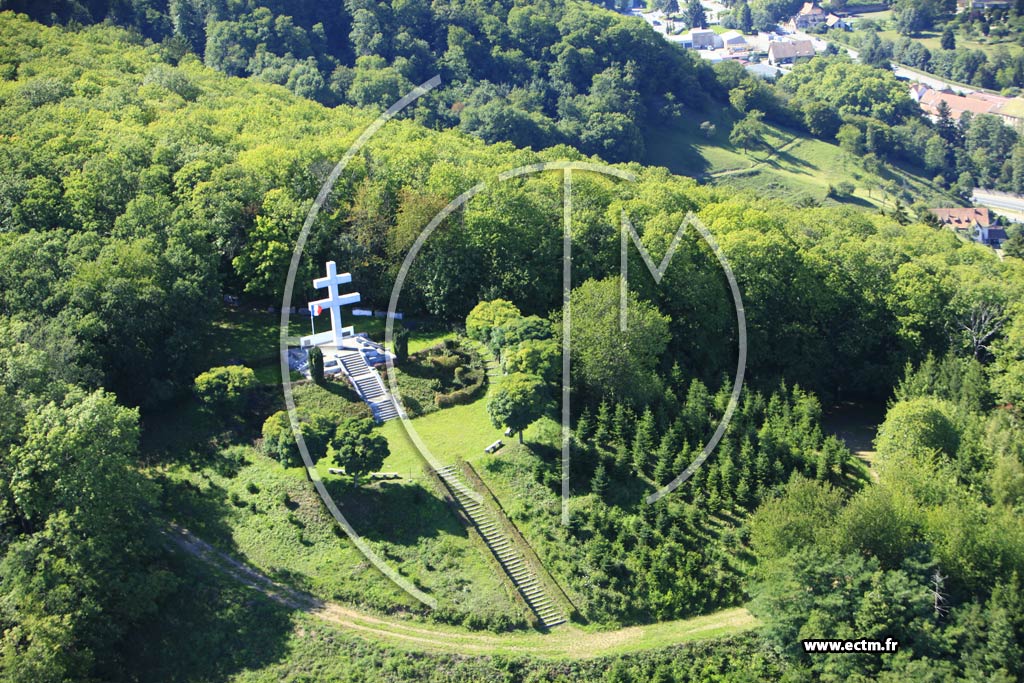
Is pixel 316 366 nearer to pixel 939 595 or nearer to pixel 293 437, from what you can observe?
pixel 293 437

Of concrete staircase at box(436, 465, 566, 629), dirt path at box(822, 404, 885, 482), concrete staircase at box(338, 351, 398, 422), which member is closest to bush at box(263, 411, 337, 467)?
concrete staircase at box(338, 351, 398, 422)

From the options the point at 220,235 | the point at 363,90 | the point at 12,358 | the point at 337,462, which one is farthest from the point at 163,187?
the point at 363,90

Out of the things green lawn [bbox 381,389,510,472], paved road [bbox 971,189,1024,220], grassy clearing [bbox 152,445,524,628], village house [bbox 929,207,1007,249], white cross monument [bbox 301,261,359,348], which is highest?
white cross monument [bbox 301,261,359,348]

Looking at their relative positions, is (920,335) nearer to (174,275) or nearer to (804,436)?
(804,436)

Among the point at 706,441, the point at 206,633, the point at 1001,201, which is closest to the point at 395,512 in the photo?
the point at 206,633

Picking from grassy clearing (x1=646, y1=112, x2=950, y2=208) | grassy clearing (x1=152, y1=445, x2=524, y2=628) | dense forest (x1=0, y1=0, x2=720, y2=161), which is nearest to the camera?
grassy clearing (x1=152, y1=445, x2=524, y2=628)

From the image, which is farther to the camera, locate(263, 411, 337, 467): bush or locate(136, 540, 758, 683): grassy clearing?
locate(263, 411, 337, 467): bush

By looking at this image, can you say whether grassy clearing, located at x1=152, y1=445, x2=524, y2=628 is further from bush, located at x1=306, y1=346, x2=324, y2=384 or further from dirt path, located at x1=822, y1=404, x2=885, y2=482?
dirt path, located at x1=822, y1=404, x2=885, y2=482

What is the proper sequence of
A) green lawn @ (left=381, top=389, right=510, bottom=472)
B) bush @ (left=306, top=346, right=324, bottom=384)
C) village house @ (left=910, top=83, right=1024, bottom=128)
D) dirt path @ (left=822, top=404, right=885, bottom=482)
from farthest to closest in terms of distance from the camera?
village house @ (left=910, top=83, right=1024, bottom=128)
dirt path @ (left=822, top=404, right=885, bottom=482)
bush @ (left=306, top=346, right=324, bottom=384)
green lawn @ (left=381, top=389, right=510, bottom=472)
